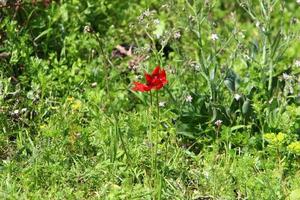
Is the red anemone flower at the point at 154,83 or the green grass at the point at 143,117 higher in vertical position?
the red anemone flower at the point at 154,83

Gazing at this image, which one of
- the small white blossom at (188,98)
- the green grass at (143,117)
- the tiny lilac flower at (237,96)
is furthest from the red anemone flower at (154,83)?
the tiny lilac flower at (237,96)

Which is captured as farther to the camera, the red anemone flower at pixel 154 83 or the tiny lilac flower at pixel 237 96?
the tiny lilac flower at pixel 237 96

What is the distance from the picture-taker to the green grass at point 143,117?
3459mm

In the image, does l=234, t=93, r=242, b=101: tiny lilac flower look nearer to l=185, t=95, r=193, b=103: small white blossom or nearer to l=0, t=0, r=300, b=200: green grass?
l=0, t=0, r=300, b=200: green grass

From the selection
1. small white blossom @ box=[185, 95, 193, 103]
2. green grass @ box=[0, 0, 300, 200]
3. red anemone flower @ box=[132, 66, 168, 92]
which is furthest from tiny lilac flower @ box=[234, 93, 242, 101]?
red anemone flower @ box=[132, 66, 168, 92]

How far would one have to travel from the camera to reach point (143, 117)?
4.02 metres

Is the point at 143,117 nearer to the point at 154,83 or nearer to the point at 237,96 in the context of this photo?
the point at 237,96

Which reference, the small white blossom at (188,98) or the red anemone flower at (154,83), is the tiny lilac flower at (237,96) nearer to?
the small white blossom at (188,98)

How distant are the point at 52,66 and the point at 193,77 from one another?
915 mm

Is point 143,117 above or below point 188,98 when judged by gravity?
below

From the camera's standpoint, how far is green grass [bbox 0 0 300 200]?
346 centimetres

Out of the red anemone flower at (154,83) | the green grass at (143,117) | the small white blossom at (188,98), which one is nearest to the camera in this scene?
the red anemone flower at (154,83)

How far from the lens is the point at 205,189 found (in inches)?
136

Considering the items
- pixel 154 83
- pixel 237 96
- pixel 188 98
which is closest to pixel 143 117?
pixel 188 98
